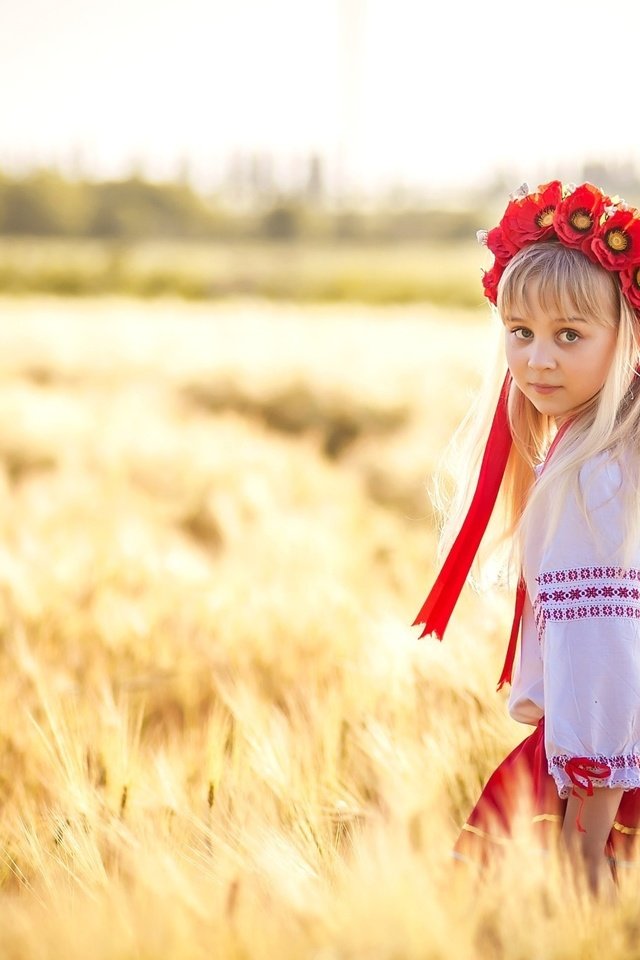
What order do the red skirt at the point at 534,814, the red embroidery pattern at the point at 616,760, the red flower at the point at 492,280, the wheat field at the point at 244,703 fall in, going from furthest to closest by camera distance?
the red flower at the point at 492,280 → the red skirt at the point at 534,814 → the red embroidery pattern at the point at 616,760 → the wheat field at the point at 244,703

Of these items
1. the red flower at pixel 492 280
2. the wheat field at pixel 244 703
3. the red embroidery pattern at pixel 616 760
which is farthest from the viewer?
the red flower at pixel 492 280

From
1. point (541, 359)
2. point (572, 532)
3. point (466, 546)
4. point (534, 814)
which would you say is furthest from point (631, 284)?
point (534, 814)

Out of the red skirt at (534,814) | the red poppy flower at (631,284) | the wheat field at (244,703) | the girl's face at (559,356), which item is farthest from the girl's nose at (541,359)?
the wheat field at (244,703)

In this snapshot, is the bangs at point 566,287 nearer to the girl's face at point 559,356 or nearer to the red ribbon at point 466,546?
the girl's face at point 559,356

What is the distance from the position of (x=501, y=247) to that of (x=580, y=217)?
0.14 metres

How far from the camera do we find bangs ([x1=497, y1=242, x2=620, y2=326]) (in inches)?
59.4

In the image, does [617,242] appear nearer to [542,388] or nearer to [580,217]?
[580,217]

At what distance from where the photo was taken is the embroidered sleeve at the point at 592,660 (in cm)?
142

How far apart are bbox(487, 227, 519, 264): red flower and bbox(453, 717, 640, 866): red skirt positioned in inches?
27.3

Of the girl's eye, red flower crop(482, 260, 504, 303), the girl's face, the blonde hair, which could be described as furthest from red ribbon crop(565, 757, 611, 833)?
red flower crop(482, 260, 504, 303)

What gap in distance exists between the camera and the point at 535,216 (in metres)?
1.59

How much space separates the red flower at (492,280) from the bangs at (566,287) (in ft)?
0.32

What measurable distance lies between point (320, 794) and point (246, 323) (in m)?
9.66

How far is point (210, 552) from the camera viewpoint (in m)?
4.32
